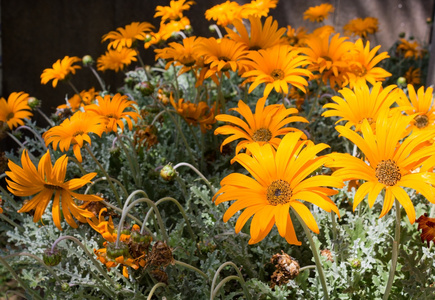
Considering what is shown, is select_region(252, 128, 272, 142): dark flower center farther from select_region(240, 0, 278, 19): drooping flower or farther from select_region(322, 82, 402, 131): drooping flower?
select_region(240, 0, 278, 19): drooping flower

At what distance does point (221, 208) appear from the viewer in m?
2.04

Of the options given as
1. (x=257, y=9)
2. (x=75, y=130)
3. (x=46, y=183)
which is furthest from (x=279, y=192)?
(x=257, y=9)

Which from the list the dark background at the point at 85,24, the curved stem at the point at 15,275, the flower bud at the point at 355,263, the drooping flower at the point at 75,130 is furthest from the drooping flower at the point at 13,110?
the dark background at the point at 85,24

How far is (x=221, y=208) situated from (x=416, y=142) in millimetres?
1045

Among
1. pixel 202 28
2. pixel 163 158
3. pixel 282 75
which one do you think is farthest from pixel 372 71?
pixel 202 28

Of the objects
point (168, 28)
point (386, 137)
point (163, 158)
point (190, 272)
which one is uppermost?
point (168, 28)

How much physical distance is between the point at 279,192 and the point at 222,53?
992 mm

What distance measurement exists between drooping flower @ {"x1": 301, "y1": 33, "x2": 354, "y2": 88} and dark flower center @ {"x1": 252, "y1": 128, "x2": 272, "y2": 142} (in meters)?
0.49

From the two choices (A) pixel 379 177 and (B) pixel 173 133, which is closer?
(A) pixel 379 177

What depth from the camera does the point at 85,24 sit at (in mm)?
4461

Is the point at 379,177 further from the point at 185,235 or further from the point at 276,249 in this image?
the point at 185,235

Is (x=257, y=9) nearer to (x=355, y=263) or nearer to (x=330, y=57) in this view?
(x=330, y=57)

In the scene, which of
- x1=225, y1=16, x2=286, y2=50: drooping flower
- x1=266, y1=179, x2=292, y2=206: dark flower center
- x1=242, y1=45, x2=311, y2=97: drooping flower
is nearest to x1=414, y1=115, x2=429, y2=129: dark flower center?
x1=242, y1=45, x2=311, y2=97: drooping flower

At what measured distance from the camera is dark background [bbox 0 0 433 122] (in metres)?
4.21
